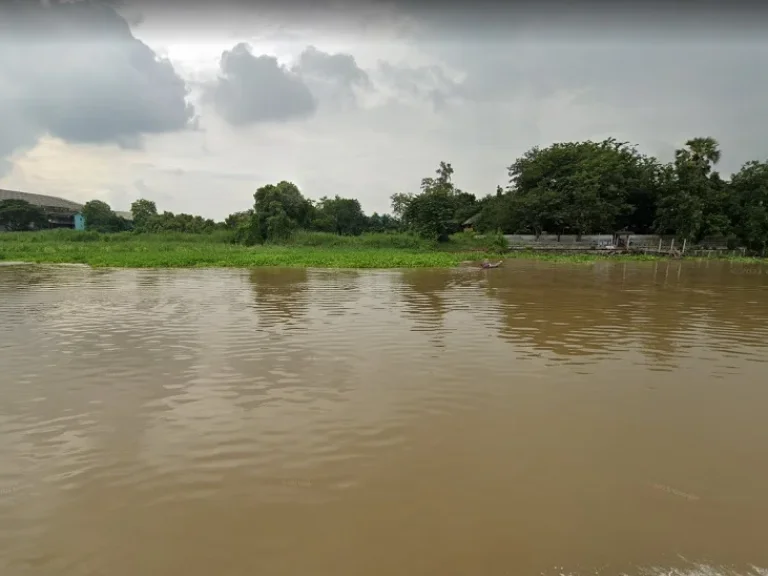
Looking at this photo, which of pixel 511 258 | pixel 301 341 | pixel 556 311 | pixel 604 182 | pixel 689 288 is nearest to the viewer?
pixel 301 341

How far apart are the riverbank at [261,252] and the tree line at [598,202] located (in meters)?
3.44

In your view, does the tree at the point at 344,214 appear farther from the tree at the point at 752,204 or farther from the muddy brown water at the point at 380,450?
the muddy brown water at the point at 380,450

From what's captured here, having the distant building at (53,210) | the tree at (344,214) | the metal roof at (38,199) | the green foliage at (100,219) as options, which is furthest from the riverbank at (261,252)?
the metal roof at (38,199)

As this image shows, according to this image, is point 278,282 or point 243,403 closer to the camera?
point 243,403

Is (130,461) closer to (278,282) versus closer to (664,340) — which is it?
(664,340)

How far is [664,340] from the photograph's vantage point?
9.43 metres

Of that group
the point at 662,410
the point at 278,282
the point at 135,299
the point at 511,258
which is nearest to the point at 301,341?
the point at 662,410

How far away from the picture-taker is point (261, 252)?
34375mm

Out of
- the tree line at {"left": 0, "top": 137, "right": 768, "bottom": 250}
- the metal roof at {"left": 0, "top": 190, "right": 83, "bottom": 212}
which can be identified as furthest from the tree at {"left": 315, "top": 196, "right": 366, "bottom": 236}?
the metal roof at {"left": 0, "top": 190, "right": 83, "bottom": 212}

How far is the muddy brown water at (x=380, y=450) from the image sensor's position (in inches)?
127

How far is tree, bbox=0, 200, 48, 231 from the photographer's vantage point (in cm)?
5962

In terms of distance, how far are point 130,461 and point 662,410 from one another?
Answer: 5741 mm

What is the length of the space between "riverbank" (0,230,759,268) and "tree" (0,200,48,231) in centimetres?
1534

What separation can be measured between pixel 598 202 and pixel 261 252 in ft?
87.7
